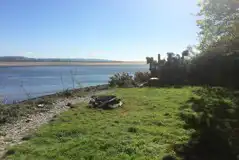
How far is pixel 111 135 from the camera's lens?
6180mm

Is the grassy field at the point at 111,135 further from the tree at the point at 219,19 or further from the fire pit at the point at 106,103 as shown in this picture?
the tree at the point at 219,19

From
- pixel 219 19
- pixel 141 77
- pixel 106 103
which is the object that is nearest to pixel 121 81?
pixel 141 77

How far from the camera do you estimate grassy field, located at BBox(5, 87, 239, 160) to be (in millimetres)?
5070

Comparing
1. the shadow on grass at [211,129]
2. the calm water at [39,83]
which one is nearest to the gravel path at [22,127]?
the shadow on grass at [211,129]

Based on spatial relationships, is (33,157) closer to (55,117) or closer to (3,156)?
(3,156)

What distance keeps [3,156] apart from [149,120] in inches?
154

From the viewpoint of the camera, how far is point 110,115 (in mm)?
8344

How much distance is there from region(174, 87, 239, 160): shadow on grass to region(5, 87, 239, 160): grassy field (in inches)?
5.6

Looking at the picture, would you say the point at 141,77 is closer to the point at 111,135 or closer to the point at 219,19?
the point at 219,19

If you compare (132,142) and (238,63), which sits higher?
(238,63)

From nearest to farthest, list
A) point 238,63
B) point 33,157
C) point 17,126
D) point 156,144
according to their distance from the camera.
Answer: point 33,157 → point 156,144 → point 17,126 → point 238,63

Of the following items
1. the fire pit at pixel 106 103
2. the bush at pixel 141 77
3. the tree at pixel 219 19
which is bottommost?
the fire pit at pixel 106 103

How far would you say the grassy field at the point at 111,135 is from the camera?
507 cm

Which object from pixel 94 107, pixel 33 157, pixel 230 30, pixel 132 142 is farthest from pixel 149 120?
pixel 230 30
